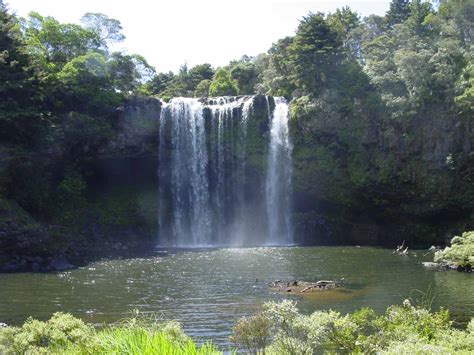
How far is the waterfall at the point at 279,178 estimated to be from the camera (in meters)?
47.8

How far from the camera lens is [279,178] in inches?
1893

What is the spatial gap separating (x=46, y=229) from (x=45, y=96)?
1306 centimetres

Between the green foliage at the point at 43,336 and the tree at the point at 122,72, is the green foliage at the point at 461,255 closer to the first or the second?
the green foliage at the point at 43,336

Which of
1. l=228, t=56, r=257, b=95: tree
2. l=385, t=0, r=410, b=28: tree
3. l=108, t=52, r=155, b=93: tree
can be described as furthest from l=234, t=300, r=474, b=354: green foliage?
l=385, t=0, r=410, b=28: tree

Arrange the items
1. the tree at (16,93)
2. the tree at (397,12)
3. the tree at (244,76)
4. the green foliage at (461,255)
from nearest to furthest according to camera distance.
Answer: the green foliage at (461,255)
the tree at (16,93)
the tree at (244,76)
the tree at (397,12)

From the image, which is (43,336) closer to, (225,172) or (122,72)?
(225,172)

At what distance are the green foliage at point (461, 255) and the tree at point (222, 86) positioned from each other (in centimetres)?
3793

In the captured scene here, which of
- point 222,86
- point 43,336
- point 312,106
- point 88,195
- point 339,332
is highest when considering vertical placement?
point 222,86

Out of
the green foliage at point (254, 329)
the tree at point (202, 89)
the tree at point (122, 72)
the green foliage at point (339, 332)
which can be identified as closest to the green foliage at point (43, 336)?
the green foliage at point (254, 329)

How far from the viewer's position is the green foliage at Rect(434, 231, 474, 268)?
29.5 meters

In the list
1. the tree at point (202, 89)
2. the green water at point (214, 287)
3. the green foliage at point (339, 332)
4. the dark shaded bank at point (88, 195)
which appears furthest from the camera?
the tree at point (202, 89)

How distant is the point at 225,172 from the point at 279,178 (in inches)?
199

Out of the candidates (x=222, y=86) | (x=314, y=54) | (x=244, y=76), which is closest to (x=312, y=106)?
(x=314, y=54)

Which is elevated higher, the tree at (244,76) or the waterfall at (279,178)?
the tree at (244,76)
